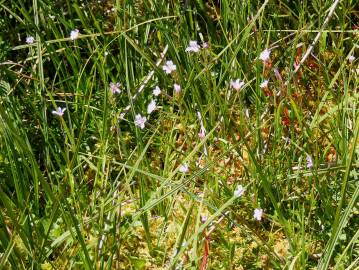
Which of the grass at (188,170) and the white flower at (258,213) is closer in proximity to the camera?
the grass at (188,170)

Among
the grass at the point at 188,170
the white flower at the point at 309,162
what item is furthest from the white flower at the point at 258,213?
the white flower at the point at 309,162

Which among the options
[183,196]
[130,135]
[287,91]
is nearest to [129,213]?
Answer: [183,196]

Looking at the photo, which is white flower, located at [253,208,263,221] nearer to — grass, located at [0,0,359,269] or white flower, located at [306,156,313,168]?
grass, located at [0,0,359,269]

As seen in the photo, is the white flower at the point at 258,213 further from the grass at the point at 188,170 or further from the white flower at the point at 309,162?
the white flower at the point at 309,162

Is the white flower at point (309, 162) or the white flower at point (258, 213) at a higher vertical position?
the white flower at point (309, 162)

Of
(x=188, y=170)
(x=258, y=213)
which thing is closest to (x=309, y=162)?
(x=258, y=213)

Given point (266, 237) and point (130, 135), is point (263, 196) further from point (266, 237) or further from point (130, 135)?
point (130, 135)

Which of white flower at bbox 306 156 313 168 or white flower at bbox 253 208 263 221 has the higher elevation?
white flower at bbox 306 156 313 168

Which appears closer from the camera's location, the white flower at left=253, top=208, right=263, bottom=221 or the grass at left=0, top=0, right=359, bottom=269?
the grass at left=0, top=0, right=359, bottom=269

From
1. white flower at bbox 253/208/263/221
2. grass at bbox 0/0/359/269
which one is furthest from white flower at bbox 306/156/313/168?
white flower at bbox 253/208/263/221

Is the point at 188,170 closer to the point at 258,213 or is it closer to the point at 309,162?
the point at 258,213

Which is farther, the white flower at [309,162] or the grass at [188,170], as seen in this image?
the white flower at [309,162]
